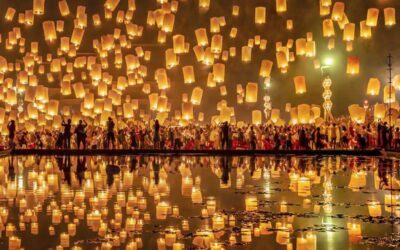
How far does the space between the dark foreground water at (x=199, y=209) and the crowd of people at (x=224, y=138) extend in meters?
12.6

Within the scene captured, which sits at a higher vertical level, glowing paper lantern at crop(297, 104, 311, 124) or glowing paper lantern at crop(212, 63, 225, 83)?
glowing paper lantern at crop(212, 63, 225, 83)

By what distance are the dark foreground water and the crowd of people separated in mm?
12636

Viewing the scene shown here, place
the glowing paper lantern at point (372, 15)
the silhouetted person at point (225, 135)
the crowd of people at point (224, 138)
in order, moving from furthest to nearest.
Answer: the glowing paper lantern at point (372, 15), the crowd of people at point (224, 138), the silhouetted person at point (225, 135)

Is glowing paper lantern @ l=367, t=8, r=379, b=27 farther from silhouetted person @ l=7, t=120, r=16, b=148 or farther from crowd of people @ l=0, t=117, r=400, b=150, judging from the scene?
silhouetted person @ l=7, t=120, r=16, b=148

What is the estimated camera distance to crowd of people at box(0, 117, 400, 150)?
3212 cm

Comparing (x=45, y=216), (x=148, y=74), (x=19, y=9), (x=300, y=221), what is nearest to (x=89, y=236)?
(x=45, y=216)

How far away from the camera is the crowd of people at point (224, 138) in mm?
32125

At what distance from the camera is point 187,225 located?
1001 centimetres

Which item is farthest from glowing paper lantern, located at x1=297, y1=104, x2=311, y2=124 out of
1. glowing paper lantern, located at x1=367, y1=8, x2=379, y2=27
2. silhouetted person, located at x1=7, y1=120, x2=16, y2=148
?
silhouetted person, located at x1=7, y1=120, x2=16, y2=148

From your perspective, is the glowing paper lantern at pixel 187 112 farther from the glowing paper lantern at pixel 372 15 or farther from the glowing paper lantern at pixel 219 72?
the glowing paper lantern at pixel 372 15

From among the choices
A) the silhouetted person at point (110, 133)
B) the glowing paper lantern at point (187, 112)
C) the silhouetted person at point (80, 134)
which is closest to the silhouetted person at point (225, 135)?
the silhouetted person at point (110, 133)

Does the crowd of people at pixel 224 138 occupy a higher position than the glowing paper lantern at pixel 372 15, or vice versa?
the glowing paper lantern at pixel 372 15

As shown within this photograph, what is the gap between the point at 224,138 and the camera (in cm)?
3231

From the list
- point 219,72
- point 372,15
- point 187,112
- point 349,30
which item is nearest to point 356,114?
point 349,30
